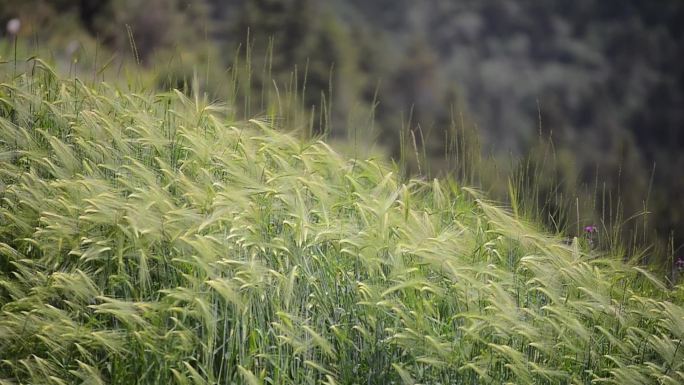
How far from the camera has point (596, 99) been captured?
7938 centimetres

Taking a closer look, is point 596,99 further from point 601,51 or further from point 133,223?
point 133,223

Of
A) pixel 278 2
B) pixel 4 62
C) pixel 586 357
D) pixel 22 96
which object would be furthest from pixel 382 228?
pixel 278 2

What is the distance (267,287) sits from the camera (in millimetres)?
3367

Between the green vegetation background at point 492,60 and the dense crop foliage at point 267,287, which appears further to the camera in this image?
the green vegetation background at point 492,60

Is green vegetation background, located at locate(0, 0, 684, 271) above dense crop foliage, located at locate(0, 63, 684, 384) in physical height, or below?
below

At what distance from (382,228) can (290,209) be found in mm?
421

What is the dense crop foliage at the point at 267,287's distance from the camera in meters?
3.20

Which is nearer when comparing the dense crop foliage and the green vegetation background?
the dense crop foliage

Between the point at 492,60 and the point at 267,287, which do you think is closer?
the point at 267,287

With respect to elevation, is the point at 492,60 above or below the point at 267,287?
below

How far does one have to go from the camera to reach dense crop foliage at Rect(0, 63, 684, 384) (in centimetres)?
320

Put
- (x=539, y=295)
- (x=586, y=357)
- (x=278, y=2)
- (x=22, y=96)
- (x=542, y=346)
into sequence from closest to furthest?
(x=542, y=346), (x=586, y=357), (x=539, y=295), (x=22, y=96), (x=278, y=2)

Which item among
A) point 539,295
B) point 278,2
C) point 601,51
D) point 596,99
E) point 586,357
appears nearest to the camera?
point 586,357

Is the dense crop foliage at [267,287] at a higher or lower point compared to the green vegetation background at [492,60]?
higher
